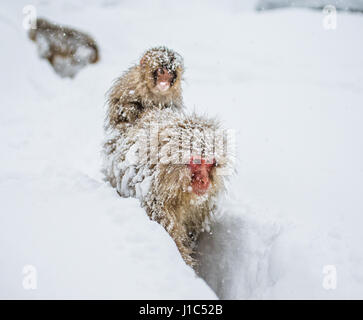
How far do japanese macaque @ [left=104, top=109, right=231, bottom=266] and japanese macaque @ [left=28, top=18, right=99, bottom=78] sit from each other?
200 inches

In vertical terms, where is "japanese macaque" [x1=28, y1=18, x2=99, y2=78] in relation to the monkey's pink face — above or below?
above

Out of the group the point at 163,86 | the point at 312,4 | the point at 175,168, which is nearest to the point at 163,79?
the point at 163,86

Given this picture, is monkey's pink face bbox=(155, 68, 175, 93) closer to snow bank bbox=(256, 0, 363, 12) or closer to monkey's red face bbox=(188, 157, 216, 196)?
monkey's red face bbox=(188, 157, 216, 196)

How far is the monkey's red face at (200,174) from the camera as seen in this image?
1.91m

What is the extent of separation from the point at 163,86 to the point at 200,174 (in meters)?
0.90

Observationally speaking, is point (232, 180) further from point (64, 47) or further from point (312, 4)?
point (312, 4)

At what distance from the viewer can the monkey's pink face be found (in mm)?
2440

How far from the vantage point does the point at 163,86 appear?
8.18 feet

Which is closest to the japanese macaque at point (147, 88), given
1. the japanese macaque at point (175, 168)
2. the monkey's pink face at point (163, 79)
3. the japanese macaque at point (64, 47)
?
the monkey's pink face at point (163, 79)

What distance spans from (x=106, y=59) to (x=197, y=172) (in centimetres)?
610

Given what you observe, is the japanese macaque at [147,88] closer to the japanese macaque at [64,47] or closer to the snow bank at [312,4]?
the japanese macaque at [64,47]

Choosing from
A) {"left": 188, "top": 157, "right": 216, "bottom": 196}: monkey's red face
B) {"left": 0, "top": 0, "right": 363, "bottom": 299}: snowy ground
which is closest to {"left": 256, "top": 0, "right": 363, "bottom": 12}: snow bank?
{"left": 0, "top": 0, "right": 363, "bottom": 299}: snowy ground

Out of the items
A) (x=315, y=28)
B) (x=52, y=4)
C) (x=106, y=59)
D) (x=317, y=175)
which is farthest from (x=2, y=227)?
(x=52, y=4)

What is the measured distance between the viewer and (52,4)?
10.1 metres
